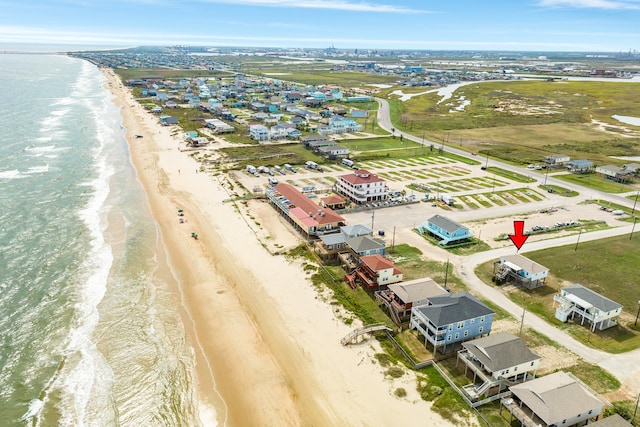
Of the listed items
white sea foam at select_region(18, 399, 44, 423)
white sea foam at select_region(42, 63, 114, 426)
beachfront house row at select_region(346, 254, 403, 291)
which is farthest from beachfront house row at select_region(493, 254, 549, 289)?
white sea foam at select_region(18, 399, 44, 423)

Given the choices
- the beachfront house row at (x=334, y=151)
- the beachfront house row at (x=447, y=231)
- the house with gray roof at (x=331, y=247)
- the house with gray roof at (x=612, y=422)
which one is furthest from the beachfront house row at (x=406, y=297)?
the beachfront house row at (x=334, y=151)

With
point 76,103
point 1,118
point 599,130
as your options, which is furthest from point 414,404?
point 76,103

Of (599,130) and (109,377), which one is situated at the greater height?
(599,130)

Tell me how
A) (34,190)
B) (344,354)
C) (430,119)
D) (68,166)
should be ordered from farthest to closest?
(430,119) → (68,166) → (34,190) → (344,354)

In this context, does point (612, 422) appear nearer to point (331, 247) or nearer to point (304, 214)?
point (331, 247)

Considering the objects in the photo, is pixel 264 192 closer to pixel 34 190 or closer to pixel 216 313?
pixel 216 313

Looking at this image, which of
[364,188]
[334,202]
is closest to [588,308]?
[364,188]

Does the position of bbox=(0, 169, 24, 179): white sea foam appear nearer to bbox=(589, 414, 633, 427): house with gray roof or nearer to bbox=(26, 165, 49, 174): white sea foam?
bbox=(26, 165, 49, 174): white sea foam
